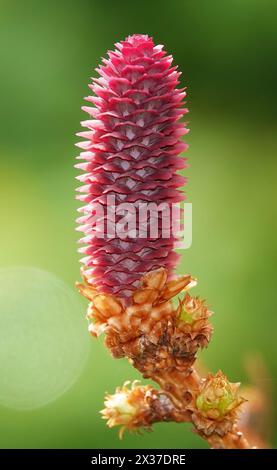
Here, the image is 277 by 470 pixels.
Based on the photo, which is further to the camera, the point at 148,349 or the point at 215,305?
the point at 215,305

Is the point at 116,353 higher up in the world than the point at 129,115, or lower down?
lower down

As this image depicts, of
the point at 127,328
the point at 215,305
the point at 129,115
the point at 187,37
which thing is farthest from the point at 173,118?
the point at 187,37

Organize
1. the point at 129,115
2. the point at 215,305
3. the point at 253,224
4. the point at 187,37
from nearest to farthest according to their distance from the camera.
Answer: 1. the point at 129,115
2. the point at 215,305
3. the point at 253,224
4. the point at 187,37

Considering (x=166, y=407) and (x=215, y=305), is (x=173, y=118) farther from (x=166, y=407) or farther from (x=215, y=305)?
(x=215, y=305)

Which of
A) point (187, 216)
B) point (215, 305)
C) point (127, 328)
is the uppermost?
point (215, 305)

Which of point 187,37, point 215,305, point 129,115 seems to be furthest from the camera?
point 187,37
